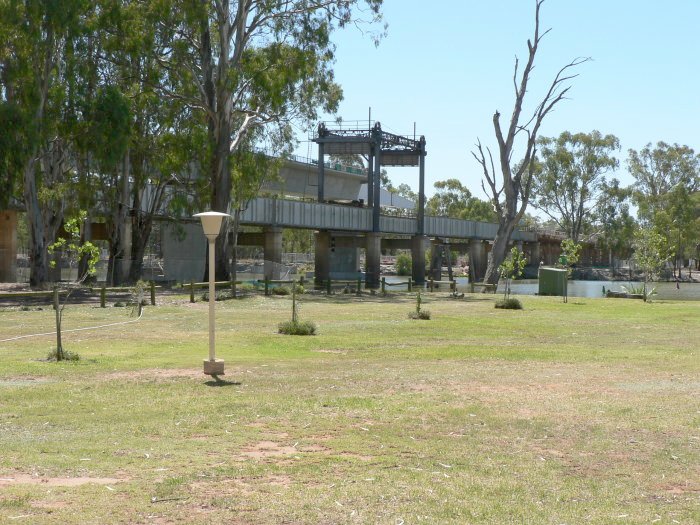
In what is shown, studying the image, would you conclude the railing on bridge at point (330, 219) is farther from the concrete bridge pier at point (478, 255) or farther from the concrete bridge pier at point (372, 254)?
the concrete bridge pier at point (478, 255)

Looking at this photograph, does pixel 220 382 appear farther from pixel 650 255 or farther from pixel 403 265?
pixel 403 265

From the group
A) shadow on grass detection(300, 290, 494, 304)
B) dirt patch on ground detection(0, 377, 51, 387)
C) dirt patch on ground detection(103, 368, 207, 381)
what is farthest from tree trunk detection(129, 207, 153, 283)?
dirt patch on ground detection(0, 377, 51, 387)

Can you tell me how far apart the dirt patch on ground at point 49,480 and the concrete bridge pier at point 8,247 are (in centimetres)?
4617

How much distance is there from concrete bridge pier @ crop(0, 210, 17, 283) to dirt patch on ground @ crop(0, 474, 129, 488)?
151 ft

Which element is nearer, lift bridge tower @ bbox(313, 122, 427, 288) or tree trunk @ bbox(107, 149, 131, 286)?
tree trunk @ bbox(107, 149, 131, 286)

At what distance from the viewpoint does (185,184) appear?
163ft

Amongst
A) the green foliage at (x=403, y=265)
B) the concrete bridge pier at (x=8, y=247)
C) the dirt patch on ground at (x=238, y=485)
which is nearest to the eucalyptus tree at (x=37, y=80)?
the concrete bridge pier at (x=8, y=247)

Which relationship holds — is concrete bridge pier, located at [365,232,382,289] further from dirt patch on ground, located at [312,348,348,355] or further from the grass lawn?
dirt patch on ground, located at [312,348,348,355]

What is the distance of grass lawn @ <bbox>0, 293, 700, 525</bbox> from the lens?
7562mm

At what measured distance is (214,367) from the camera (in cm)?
1538

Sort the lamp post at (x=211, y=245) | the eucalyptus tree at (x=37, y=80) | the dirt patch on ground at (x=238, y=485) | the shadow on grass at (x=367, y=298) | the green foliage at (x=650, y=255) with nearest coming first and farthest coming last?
the dirt patch on ground at (x=238, y=485) → the lamp post at (x=211, y=245) → the eucalyptus tree at (x=37, y=80) → the shadow on grass at (x=367, y=298) → the green foliage at (x=650, y=255)

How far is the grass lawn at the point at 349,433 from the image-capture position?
7.56m

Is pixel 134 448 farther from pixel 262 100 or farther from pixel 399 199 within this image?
pixel 399 199

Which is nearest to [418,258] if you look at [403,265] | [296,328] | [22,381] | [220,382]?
[403,265]
